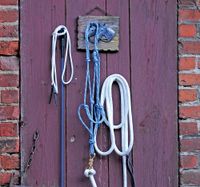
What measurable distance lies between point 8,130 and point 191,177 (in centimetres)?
89

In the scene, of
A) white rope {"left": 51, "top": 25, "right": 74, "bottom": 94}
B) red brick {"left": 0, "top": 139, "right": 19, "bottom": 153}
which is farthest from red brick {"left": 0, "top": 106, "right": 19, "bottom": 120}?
white rope {"left": 51, "top": 25, "right": 74, "bottom": 94}

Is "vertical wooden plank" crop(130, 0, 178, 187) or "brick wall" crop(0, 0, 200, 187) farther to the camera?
"vertical wooden plank" crop(130, 0, 178, 187)

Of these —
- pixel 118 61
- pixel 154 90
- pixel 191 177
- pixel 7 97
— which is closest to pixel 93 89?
pixel 118 61

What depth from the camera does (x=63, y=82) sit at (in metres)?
2.55

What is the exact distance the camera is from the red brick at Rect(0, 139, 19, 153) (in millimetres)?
2496

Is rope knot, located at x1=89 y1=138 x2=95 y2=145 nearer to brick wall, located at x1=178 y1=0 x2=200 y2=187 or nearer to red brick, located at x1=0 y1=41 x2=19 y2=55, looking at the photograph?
brick wall, located at x1=178 y1=0 x2=200 y2=187

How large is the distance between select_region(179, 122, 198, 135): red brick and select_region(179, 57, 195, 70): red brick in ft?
0.87

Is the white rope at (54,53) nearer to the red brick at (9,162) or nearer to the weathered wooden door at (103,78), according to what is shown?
the weathered wooden door at (103,78)

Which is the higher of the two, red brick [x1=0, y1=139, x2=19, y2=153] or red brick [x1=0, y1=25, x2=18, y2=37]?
red brick [x1=0, y1=25, x2=18, y2=37]

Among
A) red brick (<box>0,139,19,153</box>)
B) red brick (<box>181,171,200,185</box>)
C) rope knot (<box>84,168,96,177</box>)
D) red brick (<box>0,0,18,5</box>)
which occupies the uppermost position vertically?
red brick (<box>0,0,18,5</box>)

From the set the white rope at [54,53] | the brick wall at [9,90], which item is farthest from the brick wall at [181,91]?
the white rope at [54,53]

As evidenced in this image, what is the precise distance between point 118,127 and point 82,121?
0.56 feet

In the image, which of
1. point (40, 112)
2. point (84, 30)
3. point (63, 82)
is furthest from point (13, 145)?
point (84, 30)

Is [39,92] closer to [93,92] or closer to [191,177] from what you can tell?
[93,92]
